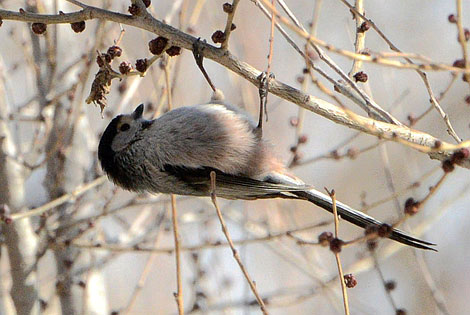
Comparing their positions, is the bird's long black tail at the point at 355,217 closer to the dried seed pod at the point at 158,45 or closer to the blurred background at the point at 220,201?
the blurred background at the point at 220,201

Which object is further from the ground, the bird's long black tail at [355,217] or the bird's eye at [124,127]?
the bird's eye at [124,127]

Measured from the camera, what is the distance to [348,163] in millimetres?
8711

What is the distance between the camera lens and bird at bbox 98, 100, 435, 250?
3.47 meters

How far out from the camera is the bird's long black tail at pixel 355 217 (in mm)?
3045

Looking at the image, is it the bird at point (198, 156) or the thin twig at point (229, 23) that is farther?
the bird at point (198, 156)

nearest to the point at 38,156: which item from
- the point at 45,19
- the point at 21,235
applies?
the point at 21,235

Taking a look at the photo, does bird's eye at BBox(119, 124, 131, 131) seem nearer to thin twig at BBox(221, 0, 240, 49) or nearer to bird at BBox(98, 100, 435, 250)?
bird at BBox(98, 100, 435, 250)

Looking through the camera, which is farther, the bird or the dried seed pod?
the bird

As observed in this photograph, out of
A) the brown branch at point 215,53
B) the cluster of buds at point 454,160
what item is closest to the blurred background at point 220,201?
the brown branch at point 215,53

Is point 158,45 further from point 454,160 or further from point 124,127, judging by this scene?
point 454,160

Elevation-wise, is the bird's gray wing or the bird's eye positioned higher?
the bird's eye

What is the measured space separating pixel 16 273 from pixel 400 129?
2.59m

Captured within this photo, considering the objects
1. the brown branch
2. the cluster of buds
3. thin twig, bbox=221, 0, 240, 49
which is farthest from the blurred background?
the cluster of buds

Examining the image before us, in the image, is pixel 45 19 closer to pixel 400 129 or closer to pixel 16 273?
pixel 400 129
